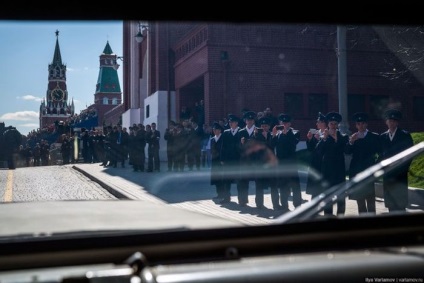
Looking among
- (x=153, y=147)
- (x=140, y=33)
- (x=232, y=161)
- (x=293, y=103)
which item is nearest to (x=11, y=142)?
(x=140, y=33)

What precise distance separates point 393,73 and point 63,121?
1469mm

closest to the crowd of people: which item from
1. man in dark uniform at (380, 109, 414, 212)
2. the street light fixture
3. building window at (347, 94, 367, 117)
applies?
man in dark uniform at (380, 109, 414, 212)

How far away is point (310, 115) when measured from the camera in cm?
272

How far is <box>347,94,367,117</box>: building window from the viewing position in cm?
240

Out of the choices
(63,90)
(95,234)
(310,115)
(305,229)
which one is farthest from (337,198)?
(63,90)

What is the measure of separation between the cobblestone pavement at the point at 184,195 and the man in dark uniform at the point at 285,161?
2.7 inches

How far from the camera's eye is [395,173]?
7.45ft

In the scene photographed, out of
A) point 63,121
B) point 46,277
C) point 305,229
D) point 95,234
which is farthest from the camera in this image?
point 63,121

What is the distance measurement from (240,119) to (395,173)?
86 centimetres

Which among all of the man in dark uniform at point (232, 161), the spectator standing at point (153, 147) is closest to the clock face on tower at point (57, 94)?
the spectator standing at point (153, 147)

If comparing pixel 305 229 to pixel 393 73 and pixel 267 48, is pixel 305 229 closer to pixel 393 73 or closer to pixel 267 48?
pixel 267 48

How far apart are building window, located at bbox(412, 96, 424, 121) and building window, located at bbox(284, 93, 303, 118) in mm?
498

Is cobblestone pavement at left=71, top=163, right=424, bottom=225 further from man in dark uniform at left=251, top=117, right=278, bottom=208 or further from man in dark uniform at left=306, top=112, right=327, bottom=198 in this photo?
man in dark uniform at left=306, top=112, right=327, bottom=198

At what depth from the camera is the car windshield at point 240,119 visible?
2.02 metres
